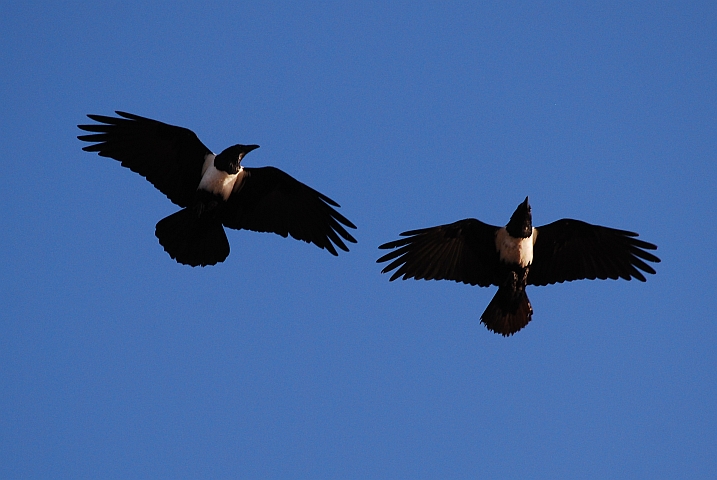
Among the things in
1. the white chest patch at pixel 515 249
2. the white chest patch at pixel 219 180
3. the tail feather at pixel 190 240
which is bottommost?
the tail feather at pixel 190 240

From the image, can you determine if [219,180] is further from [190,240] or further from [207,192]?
[190,240]

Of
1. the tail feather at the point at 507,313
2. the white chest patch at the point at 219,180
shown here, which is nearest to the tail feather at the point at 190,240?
the white chest patch at the point at 219,180

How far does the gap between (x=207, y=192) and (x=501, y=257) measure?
3.69 m

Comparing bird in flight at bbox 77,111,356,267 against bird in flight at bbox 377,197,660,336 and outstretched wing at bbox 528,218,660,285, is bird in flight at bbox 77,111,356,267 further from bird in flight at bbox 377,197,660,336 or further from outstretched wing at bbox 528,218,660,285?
outstretched wing at bbox 528,218,660,285

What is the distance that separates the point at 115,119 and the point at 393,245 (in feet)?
12.3

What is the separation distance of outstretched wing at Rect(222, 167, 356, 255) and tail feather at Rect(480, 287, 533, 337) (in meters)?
1.93

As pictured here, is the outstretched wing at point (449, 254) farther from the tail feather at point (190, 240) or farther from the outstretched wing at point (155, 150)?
→ the outstretched wing at point (155, 150)

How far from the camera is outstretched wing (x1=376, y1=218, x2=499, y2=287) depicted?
13555 millimetres

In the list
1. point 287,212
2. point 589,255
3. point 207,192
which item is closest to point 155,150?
point 207,192

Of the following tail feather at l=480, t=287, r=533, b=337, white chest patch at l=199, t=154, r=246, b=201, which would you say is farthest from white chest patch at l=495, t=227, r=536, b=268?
white chest patch at l=199, t=154, r=246, b=201

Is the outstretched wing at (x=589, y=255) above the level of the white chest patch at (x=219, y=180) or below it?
above

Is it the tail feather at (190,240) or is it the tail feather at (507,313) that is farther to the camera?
the tail feather at (507,313)

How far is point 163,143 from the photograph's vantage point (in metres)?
13.3

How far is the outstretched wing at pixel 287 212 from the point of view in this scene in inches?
525
